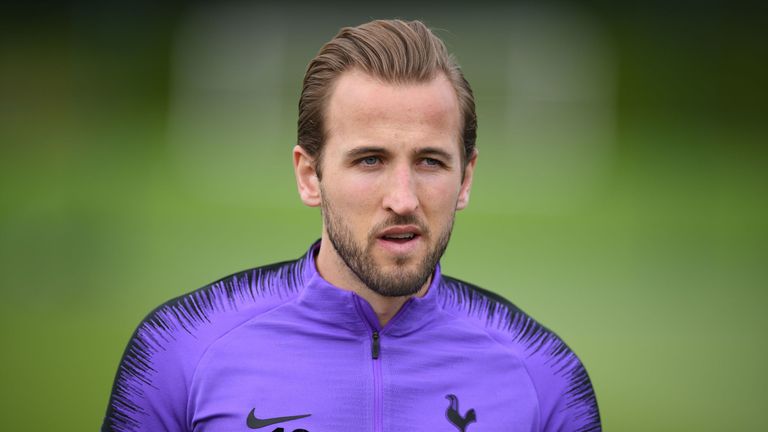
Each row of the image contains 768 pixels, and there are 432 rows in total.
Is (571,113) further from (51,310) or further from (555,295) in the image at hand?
(51,310)

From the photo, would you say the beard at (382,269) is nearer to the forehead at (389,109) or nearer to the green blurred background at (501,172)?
the forehead at (389,109)

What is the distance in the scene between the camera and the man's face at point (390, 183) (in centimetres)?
197

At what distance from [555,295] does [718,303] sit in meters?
1.02

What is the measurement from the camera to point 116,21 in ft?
18.3

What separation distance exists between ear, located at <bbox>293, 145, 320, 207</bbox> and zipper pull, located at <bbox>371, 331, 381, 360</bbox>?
1.13 ft

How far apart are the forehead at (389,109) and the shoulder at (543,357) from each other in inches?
17.5

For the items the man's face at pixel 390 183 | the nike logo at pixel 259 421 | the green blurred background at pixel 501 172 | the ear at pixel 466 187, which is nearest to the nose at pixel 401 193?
the man's face at pixel 390 183

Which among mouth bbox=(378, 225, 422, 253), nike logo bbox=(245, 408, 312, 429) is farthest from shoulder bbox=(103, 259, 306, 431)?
mouth bbox=(378, 225, 422, 253)

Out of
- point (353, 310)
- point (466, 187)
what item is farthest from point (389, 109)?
point (353, 310)

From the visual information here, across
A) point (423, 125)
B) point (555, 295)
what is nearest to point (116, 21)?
point (555, 295)

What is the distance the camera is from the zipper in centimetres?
195

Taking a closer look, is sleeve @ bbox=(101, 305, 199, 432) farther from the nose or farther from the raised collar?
the nose

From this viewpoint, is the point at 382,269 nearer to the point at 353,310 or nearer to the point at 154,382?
the point at 353,310

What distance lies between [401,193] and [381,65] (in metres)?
0.32
